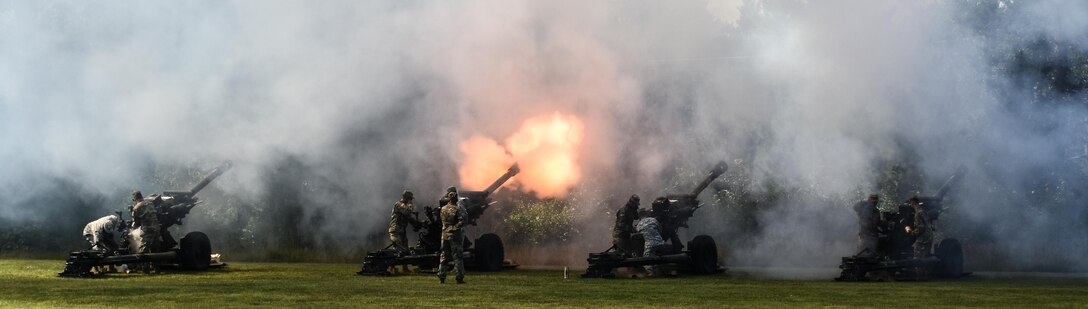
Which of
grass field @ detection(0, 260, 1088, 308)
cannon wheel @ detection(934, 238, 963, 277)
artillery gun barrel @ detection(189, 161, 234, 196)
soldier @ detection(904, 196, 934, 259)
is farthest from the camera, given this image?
artillery gun barrel @ detection(189, 161, 234, 196)

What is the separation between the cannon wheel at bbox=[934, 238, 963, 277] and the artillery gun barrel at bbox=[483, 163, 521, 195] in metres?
12.6

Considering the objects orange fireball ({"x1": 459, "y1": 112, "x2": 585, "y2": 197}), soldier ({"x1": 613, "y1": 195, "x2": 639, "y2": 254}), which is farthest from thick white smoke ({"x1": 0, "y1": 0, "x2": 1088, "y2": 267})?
soldier ({"x1": 613, "y1": 195, "x2": 639, "y2": 254})

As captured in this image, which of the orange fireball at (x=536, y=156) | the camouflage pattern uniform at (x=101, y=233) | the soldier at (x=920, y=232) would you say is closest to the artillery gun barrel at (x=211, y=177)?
the camouflage pattern uniform at (x=101, y=233)

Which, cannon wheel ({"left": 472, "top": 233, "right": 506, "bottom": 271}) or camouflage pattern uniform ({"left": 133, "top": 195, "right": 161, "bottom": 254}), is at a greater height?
camouflage pattern uniform ({"left": 133, "top": 195, "right": 161, "bottom": 254})

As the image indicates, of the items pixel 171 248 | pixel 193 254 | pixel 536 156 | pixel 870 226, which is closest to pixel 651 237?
pixel 870 226

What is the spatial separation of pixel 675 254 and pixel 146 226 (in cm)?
1470

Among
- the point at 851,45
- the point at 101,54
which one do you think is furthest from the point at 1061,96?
the point at 101,54

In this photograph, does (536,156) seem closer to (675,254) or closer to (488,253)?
(488,253)

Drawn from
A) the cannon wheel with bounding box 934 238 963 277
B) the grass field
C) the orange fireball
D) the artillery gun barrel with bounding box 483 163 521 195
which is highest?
the orange fireball

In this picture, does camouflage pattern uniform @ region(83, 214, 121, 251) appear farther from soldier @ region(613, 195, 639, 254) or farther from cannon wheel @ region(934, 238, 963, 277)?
cannon wheel @ region(934, 238, 963, 277)

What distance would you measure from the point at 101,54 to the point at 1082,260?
102 ft

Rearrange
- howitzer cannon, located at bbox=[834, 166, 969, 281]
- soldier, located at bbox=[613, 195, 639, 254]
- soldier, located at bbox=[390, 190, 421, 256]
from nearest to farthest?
howitzer cannon, located at bbox=[834, 166, 969, 281], soldier, located at bbox=[613, 195, 639, 254], soldier, located at bbox=[390, 190, 421, 256]

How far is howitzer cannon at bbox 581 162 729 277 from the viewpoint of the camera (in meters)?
35.2

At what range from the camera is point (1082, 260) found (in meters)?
40.8
